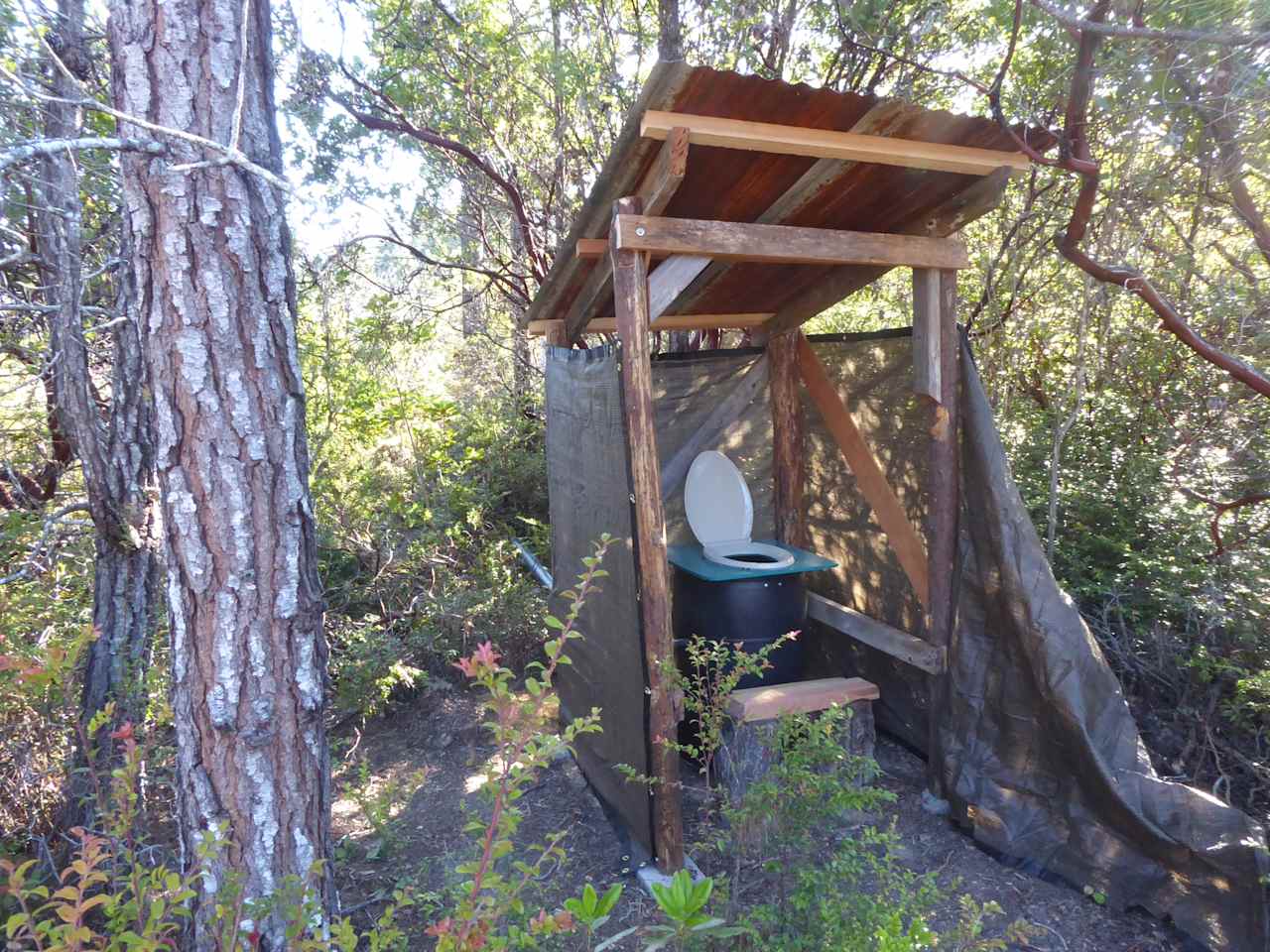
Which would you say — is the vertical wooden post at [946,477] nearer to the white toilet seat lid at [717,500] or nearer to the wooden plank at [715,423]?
the white toilet seat lid at [717,500]

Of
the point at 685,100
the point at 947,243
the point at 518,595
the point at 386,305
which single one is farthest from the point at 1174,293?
the point at 386,305

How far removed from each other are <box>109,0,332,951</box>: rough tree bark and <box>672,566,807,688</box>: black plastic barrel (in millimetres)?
1872

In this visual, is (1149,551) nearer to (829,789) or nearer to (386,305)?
(829,789)

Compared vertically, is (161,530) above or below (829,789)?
above

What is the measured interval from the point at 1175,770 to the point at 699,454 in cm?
246

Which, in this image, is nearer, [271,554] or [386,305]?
[271,554]

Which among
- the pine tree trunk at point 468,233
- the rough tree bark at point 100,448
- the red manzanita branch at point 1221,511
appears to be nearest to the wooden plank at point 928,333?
the red manzanita branch at point 1221,511

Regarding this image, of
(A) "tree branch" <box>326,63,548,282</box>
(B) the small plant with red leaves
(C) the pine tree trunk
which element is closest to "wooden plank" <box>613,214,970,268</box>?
(B) the small plant with red leaves

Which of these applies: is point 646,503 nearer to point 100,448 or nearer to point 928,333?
point 928,333

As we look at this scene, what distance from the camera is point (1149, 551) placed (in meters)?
3.53

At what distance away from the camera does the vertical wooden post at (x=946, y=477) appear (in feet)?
9.64

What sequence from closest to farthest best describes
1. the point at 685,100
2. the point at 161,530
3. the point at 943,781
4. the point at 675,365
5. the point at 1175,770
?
1. the point at 161,530
2. the point at 685,100
3. the point at 1175,770
4. the point at 943,781
5. the point at 675,365

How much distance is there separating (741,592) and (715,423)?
1.10 metres

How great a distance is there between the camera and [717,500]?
392 cm
